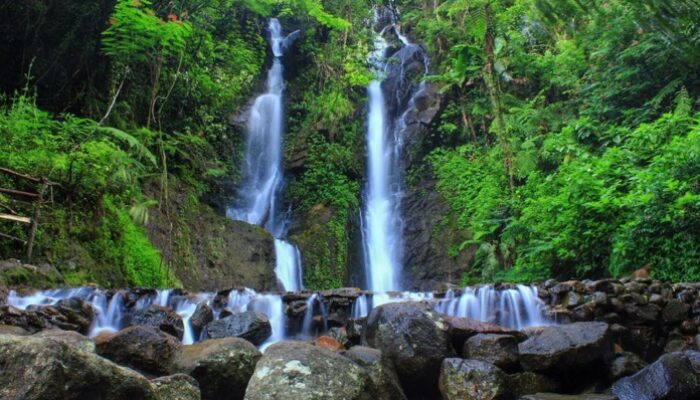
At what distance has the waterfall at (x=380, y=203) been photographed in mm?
15086

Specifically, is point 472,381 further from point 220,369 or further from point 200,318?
point 200,318

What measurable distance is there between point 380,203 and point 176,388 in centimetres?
1348

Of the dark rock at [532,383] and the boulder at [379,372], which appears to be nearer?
the boulder at [379,372]

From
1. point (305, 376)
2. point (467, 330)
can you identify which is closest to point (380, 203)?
point (467, 330)

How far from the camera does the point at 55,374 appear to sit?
111 inches

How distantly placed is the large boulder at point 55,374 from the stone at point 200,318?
4.08m

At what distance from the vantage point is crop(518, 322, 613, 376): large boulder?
5.59 m

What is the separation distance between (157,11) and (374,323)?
33.0ft

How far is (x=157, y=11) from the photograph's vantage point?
1266 cm

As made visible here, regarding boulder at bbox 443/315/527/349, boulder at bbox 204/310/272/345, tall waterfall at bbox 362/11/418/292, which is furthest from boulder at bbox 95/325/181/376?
tall waterfall at bbox 362/11/418/292

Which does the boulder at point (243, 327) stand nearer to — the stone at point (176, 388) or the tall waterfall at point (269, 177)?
the stone at point (176, 388)

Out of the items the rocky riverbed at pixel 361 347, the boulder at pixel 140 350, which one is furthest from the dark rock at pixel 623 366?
the boulder at pixel 140 350

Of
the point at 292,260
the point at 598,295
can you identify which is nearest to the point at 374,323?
the point at 598,295

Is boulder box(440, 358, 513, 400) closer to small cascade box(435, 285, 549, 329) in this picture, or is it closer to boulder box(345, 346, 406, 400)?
boulder box(345, 346, 406, 400)
